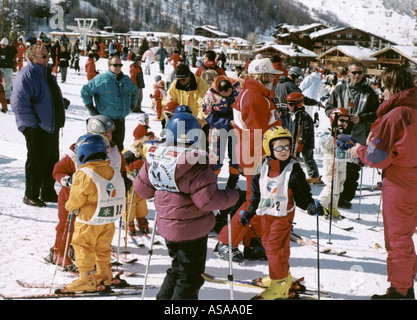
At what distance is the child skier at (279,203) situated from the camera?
338cm

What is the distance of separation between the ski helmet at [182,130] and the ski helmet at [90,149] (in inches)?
27.6

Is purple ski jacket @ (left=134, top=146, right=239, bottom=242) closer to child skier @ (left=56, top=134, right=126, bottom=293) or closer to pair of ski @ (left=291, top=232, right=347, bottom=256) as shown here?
child skier @ (left=56, top=134, right=126, bottom=293)

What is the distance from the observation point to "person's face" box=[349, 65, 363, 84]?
5.80 metres

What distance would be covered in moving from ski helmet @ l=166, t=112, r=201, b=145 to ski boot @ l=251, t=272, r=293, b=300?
1.37 m

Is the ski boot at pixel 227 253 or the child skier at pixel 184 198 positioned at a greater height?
the child skier at pixel 184 198

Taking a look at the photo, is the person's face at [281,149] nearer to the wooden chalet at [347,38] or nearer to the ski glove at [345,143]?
the ski glove at [345,143]

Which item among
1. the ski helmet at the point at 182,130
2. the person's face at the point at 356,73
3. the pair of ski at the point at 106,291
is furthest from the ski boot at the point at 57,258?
the person's face at the point at 356,73

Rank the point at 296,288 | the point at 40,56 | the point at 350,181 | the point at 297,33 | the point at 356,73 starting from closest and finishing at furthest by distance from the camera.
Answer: the point at 296,288
the point at 40,56
the point at 356,73
the point at 350,181
the point at 297,33

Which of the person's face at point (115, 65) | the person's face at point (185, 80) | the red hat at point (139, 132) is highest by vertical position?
the person's face at point (115, 65)

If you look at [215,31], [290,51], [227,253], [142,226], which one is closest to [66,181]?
[142,226]

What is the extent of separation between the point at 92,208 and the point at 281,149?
61.3 inches

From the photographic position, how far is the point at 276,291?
3379mm

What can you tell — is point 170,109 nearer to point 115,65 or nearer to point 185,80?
point 185,80
